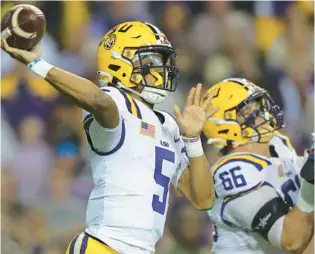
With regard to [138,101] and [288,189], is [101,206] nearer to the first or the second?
[138,101]

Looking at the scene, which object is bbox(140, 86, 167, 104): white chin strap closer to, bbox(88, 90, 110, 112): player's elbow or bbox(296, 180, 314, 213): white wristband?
bbox(88, 90, 110, 112): player's elbow

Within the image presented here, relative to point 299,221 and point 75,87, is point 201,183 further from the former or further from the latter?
point 75,87

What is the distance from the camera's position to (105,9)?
9.45 m

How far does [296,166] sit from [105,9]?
430cm

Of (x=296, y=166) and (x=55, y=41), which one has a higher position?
(x=55, y=41)

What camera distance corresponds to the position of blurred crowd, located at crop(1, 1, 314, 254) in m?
7.59

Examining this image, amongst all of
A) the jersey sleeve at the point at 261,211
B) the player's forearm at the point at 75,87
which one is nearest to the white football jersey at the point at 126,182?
the player's forearm at the point at 75,87

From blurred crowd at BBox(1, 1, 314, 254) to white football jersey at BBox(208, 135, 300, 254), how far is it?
1.88 meters

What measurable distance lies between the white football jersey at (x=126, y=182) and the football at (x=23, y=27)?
1.52ft

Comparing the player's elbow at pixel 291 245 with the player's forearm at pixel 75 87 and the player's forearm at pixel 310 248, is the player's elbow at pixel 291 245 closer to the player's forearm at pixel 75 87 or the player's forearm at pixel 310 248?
the player's forearm at pixel 310 248

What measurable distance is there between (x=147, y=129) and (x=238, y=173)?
35.4 inches

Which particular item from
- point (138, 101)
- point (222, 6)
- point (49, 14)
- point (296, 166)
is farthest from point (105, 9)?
point (138, 101)

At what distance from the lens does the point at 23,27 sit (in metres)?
4.29

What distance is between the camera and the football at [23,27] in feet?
13.8
